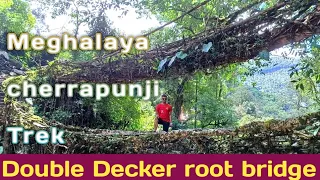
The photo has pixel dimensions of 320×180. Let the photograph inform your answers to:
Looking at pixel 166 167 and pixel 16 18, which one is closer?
pixel 166 167

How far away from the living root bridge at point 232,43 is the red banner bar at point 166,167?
153cm

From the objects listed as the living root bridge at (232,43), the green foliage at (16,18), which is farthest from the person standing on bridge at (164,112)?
the green foliage at (16,18)

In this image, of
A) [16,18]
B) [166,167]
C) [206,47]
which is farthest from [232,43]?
[16,18]

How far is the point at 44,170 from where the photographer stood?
2.01 meters

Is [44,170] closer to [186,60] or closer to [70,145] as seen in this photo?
[70,145]

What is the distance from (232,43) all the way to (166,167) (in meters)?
1.82

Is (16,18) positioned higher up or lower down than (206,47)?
higher up

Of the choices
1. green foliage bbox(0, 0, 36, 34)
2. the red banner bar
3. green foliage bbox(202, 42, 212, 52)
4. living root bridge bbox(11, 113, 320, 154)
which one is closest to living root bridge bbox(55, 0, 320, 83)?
green foliage bbox(202, 42, 212, 52)

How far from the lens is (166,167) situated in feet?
6.49

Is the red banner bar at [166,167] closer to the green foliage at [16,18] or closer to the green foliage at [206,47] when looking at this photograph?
the green foliage at [206,47]

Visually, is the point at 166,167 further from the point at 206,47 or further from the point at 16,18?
the point at 16,18

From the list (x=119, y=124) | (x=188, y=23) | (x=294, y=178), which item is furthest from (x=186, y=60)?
(x=188, y=23)

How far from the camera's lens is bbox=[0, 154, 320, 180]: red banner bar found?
6.36 ft

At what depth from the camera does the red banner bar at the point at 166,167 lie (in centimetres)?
194
